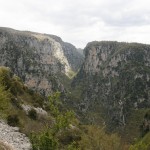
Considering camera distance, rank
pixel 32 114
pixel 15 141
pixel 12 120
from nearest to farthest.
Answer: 1. pixel 15 141
2. pixel 12 120
3. pixel 32 114

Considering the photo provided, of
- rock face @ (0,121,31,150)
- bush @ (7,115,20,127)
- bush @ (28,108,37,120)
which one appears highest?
rock face @ (0,121,31,150)

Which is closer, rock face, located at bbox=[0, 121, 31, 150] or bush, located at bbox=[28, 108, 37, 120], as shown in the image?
rock face, located at bbox=[0, 121, 31, 150]

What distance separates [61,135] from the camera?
64062mm

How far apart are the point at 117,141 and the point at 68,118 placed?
12809 millimetres

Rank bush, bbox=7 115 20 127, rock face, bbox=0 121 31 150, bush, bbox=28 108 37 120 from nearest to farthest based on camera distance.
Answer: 1. rock face, bbox=0 121 31 150
2. bush, bbox=7 115 20 127
3. bush, bbox=28 108 37 120

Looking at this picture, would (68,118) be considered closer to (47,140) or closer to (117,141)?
(47,140)

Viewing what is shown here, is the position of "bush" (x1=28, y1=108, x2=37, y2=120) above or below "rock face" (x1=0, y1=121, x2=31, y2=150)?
below

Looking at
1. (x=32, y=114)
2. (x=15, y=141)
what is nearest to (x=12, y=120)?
(x=32, y=114)

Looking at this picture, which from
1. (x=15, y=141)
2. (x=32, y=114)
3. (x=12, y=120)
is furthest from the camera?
(x=32, y=114)

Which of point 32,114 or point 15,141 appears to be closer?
point 15,141

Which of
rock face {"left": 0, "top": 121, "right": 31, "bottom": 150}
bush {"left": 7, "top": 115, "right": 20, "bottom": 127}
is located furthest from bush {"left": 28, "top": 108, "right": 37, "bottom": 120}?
rock face {"left": 0, "top": 121, "right": 31, "bottom": 150}

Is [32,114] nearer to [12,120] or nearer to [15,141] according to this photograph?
[12,120]

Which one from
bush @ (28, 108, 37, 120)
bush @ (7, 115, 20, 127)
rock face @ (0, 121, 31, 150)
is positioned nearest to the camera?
rock face @ (0, 121, 31, 150)

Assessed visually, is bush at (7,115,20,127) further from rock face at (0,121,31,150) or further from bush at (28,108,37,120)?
bush at (28,108,37,120)
